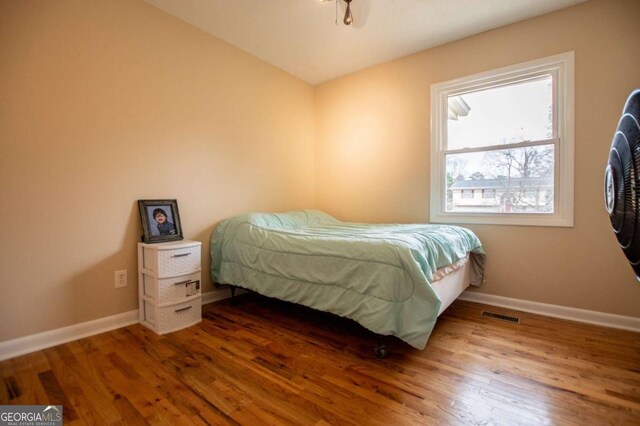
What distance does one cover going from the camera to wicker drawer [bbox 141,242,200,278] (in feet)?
6.77

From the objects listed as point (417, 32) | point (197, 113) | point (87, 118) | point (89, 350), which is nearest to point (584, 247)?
point (417, 32)

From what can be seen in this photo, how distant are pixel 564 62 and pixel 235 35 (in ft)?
9.23

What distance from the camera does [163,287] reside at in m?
2.08

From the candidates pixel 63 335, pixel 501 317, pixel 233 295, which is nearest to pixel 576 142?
pixel 501 317

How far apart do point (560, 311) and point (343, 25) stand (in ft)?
9.90

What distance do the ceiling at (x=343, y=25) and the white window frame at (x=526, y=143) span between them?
421 millimetres

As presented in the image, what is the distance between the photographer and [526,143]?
8.27 ft

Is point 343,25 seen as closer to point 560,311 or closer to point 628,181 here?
point 628,181

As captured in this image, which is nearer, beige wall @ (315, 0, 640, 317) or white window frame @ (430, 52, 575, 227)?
beige wall @ (315, 0, 640, 317)

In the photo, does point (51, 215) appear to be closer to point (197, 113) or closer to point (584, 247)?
point (197, 113)

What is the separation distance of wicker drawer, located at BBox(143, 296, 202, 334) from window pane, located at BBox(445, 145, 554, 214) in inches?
97.0

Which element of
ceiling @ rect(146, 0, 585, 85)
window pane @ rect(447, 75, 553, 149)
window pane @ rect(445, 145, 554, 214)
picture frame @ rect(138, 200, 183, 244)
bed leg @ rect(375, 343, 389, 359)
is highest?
ceiling @ rect(146, 0, 585, 85)

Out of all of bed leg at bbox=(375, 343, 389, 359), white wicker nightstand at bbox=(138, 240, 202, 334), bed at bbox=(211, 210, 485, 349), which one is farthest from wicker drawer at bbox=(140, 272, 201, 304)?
bed leg at bbox=(375, 343, 389, 359)

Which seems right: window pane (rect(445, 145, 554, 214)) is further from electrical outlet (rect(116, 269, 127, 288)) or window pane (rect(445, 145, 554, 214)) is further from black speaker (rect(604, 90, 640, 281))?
electrical outlet (rect(116, 269, 127, 288))
